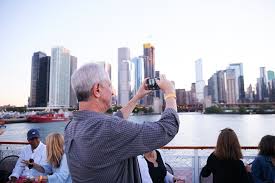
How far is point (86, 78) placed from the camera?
3.44 feet

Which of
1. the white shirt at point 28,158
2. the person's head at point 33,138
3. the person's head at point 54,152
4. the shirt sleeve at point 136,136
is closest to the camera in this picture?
the shirt sleeve at point 136,136

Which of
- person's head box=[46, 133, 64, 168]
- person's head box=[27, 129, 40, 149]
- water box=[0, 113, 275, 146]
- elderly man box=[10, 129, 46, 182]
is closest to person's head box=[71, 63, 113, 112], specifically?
person's head box=[46, 133, 64, 168]

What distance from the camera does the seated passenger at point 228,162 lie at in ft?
7.86

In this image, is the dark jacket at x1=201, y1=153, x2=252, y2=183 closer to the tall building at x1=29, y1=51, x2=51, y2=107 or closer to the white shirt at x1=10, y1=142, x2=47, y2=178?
the white shirt at x1=10, y1=142, x2=47, y2=178

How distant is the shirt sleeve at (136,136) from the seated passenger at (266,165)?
2.18 m

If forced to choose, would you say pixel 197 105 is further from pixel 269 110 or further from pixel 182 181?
pixel 182 181

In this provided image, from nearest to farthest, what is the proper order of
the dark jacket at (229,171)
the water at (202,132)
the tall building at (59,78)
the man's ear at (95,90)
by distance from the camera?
the man's ear at (95,90) → the dark jacket at (229,171) → the water at (202,132) → the tall building at (59,78)

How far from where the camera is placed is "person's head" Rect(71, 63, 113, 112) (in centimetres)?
104

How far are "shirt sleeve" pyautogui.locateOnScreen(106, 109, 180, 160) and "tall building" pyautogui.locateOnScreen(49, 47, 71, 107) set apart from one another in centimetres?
9099

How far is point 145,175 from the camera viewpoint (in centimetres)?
227

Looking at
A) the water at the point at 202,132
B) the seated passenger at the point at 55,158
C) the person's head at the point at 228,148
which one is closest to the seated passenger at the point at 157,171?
the person's head at the point at 228,148

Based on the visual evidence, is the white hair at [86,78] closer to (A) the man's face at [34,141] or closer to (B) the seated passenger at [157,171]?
(B) the seated passenger at [157,171]

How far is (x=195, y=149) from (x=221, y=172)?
1.49m

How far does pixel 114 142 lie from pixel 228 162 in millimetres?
1920
